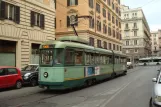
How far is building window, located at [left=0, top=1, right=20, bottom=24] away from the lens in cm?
2109

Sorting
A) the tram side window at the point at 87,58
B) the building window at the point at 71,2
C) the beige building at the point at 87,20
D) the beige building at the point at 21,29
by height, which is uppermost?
the building window at the point at 71,2

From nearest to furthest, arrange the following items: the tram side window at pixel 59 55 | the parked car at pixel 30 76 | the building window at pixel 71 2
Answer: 1. the tram side window at pixel 59 55
2. the parked car at pixel 30 76
3. the building window at pixel 71 2

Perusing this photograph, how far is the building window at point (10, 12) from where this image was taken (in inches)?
830

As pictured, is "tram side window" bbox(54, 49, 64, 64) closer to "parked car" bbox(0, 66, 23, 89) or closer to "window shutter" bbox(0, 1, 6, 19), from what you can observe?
"parked car" bbox(0, 66, 23, 89)

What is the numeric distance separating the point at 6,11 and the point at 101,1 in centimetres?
2665

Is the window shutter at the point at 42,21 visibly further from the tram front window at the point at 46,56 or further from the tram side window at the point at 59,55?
the tram side window at the point at 59,55

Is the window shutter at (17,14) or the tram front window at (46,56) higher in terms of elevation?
the window shutter at (17,14)

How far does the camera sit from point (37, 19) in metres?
26.0

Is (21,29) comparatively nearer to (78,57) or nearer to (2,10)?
(2,10)

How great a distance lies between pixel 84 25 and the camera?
38.0 m

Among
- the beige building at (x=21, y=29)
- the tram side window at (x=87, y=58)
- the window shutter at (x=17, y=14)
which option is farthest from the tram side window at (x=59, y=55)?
the window shutter at (x=17, y=14)

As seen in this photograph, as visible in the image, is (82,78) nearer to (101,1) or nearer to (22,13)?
(22,13)

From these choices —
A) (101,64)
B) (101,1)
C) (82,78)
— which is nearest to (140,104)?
(82,78)

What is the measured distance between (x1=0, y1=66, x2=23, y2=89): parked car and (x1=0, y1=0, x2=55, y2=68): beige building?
5534mm
